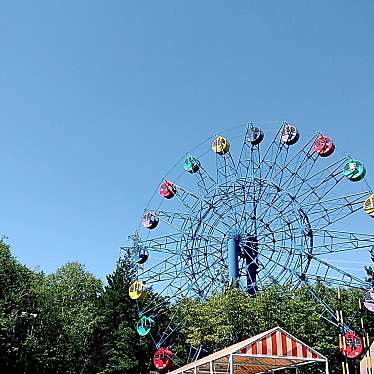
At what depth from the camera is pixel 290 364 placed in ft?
43.7

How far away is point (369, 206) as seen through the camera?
20.1 metres

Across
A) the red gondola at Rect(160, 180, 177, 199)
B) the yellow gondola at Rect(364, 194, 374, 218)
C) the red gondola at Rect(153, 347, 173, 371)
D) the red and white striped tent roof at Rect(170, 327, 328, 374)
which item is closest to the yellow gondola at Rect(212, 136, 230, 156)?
the red gondola at Rect(160, 180, 177, 199)

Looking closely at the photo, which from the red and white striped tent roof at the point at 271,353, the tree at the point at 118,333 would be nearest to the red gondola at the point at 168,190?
the tree at the point at 118,333

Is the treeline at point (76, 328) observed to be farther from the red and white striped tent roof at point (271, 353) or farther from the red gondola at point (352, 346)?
the red and white striped tent roof at point (271, 353)

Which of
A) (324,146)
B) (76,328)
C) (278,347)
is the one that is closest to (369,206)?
(324,146)

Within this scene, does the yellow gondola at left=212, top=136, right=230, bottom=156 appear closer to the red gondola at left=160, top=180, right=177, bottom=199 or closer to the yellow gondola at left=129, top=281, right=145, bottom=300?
the red gondola at left=160, top=180, right=177, bottom=199

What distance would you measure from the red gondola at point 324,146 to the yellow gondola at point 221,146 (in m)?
4.02

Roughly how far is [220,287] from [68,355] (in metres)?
18.7

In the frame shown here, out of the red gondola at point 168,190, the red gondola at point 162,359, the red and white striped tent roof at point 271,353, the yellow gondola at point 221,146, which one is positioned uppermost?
the yellow gondola at point 221,146

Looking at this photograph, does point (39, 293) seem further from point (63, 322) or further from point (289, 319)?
point (289, 319)

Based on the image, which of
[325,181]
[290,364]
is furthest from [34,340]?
[290,364]

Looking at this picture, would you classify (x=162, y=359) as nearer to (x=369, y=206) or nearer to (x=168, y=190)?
(x=168, y=190)

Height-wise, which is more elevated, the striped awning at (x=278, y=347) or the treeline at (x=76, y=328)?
the treeline at (x=76, y=328)

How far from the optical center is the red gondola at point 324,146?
21734 millimetres
